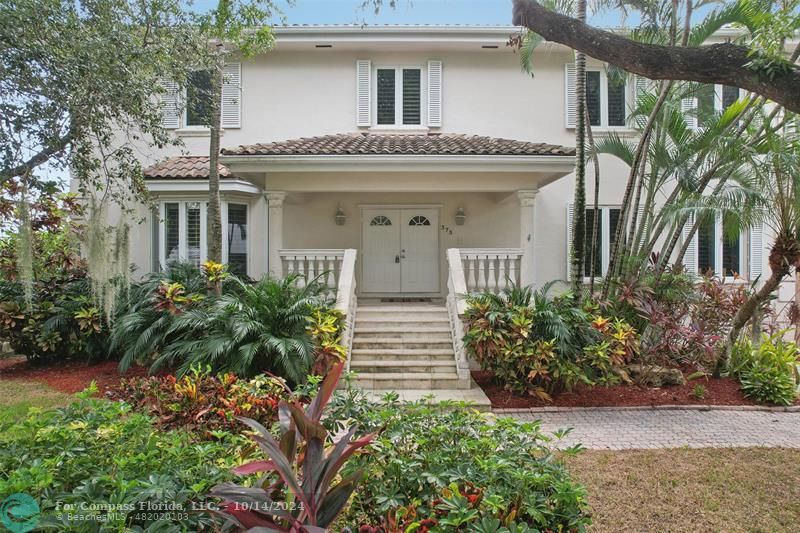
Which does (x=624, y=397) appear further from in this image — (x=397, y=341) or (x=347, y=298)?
(x=347, y=298)

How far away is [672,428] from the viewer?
19.1 ft

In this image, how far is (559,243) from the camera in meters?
11.6

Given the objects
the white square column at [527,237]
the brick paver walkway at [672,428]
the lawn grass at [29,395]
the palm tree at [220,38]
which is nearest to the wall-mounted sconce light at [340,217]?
the palm tree at [220,38]

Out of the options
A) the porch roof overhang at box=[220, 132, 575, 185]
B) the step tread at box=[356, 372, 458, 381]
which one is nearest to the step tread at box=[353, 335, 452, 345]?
the step tread at box=[356, 372, 458, 381]

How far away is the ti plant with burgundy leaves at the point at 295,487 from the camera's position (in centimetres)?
189

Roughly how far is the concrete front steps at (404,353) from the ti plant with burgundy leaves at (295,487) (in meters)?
5.08

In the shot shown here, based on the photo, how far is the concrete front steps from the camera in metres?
7.21

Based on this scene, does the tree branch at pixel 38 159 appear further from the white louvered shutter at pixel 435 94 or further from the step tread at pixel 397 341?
the white louvered shutter at pixel 435 94

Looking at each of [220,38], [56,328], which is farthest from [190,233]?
[220,38]

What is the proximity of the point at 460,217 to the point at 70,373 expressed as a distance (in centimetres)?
909

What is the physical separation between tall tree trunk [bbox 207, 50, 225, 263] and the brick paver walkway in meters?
6.44

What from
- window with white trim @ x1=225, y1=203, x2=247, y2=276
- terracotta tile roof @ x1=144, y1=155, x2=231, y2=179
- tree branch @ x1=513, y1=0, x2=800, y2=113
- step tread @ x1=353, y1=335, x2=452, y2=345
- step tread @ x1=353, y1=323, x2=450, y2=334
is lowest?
step tread @ x1=353, y1=335, x2=452, y2=345

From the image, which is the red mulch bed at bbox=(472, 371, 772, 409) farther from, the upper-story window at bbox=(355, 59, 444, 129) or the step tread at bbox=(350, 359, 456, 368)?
the upper-story window at bbox=(355, 59, 444, 129)

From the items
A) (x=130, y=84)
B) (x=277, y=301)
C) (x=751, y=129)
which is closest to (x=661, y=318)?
(x=751, y=129)
